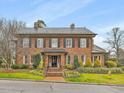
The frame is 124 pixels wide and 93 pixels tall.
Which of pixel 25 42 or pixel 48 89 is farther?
pixel 25 42

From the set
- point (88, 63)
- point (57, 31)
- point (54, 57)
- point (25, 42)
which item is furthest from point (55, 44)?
point (88, 63)

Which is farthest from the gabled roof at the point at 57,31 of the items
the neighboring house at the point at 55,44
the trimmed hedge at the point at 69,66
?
the trimmed hedge at the point at 69,66

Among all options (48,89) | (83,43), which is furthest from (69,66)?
(48,89)

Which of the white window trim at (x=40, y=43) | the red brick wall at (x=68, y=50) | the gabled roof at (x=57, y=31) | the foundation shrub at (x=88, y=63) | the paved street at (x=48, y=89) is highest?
the gabled roof at (x=57, y=31)

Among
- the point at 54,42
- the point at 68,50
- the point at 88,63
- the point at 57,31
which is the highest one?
the point at 57,31

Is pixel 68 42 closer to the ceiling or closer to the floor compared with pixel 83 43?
closer to the ceiling

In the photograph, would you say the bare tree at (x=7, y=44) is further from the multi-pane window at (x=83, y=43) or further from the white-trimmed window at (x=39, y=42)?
the multi-pane window at (x=83, y=43)

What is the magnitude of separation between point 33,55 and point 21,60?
223 cm

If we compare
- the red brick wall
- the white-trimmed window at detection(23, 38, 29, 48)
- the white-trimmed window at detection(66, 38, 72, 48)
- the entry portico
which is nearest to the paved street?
the entry portico

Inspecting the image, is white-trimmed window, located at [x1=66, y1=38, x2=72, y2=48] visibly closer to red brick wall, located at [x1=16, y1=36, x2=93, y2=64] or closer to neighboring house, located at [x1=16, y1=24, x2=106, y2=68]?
neighboring house, located at [x1=16, y1=24, x2=106, y2=68]

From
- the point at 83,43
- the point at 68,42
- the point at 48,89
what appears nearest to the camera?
the point at 48,89

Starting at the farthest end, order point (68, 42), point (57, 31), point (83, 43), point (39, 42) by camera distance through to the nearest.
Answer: point (57, 31), point (39, 42), point (68, 42), point (83, 43)

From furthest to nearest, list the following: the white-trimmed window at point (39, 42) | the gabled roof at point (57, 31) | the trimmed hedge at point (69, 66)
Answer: the gabled roof at point (57, 31), the white-trimmed window at point (39, 42), the trimmed hedge at point (69, 66)

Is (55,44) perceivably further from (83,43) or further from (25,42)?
(25,42)
